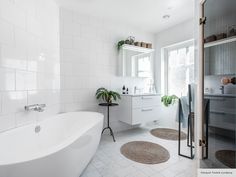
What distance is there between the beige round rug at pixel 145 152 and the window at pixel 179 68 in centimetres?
154

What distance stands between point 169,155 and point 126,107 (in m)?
1.12

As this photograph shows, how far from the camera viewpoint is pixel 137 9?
245 cm

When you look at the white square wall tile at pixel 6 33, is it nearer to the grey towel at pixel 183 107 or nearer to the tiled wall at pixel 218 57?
the tiled wall at pixel 218 57

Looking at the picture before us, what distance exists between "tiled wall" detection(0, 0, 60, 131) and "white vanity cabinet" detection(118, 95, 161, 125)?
1.25 metres

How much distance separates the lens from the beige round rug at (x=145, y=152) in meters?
1.89

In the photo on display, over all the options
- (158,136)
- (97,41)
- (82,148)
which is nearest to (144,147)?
(158,136)

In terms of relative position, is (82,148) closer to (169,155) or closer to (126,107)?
(169,155)

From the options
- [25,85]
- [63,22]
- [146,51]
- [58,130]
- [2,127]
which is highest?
[63,22]

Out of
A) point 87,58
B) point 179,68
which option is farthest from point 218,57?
point 87,58

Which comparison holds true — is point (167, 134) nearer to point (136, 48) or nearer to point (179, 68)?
point (179, 68)

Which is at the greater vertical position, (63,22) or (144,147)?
(63,22)

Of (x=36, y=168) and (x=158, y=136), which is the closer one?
(x=36, y=168)

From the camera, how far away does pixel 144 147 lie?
2.26 metres

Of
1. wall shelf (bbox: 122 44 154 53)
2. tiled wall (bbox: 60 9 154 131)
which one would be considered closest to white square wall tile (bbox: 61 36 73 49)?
tiled wall (bbox: 60 9 154 131)
